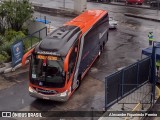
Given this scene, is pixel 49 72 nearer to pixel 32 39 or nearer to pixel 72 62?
pixel 72 62

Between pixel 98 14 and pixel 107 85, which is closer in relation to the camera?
pixel 107 85

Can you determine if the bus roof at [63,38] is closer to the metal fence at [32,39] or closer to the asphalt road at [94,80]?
the asphalt road at [94,80]

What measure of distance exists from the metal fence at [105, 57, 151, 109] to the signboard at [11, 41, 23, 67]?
8574 millimetres

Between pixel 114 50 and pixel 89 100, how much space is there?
9304 mm

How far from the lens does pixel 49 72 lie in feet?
57.7

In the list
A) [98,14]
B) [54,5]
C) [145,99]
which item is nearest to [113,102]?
[145,99]

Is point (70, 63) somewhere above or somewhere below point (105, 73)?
above

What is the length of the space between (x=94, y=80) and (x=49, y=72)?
464cm

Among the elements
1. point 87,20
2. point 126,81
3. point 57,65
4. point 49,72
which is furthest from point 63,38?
point 87,20

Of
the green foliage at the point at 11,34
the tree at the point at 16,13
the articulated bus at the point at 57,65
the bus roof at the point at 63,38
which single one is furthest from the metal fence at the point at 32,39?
the articulated bus at the point at 57,65

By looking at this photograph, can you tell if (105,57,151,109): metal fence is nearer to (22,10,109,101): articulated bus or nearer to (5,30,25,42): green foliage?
(22,10,109,101): articulated bus

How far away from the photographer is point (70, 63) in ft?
58.9

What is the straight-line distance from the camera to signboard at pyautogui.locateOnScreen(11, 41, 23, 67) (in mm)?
22641

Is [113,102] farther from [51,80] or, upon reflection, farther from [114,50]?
[114,50]
